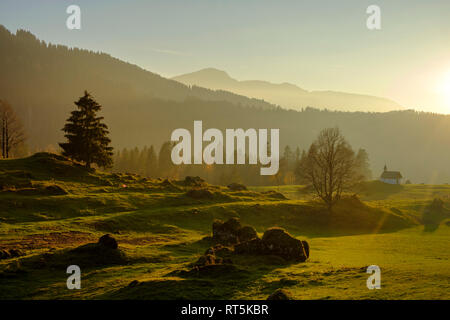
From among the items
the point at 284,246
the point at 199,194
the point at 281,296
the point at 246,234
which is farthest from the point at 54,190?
the point at 281,296

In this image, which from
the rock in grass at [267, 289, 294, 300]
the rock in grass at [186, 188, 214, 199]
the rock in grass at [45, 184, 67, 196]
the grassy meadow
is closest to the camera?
the rock in grass at [267, 289, 294, 300]

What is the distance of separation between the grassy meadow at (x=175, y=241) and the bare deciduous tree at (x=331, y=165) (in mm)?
3588

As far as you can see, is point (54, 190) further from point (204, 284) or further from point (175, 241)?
point (204, 284)

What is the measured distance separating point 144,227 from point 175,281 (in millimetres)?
22796

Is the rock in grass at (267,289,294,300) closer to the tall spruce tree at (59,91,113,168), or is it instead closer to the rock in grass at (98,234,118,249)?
the rock in grass at (98,234,118,249)

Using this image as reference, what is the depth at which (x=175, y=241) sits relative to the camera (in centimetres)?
3425

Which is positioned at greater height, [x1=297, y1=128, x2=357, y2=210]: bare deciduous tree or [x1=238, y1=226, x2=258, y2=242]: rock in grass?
[x1=297, y1=128, x2=357, y2=210]: bare deciduous tree

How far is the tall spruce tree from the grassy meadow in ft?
11.8

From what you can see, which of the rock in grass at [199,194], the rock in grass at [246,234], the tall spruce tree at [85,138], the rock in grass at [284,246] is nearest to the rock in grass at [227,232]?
the rock in grass at [246,234]

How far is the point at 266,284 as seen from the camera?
18.5 meters

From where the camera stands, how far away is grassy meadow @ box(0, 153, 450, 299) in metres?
17.6

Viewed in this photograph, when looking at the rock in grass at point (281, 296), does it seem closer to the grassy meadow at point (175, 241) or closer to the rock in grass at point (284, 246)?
the grassy meadow at point (175, 241)

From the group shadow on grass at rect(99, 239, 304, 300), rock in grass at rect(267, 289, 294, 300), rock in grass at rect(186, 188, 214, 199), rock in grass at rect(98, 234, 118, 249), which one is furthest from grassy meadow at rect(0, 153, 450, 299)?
rock in grass at rect(267, 289, 294, 300)

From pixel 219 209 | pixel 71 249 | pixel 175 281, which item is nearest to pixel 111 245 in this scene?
pixel 71 249
